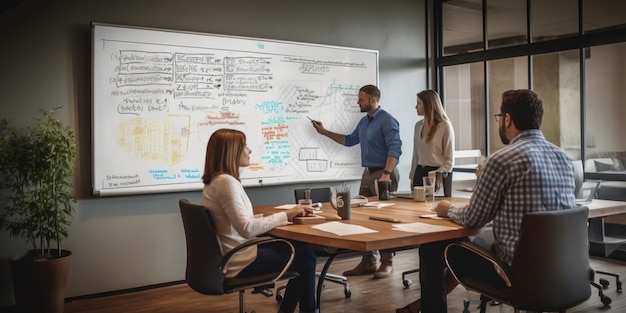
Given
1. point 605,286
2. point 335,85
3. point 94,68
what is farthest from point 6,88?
point 605,286

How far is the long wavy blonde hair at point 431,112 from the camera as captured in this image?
486 cm

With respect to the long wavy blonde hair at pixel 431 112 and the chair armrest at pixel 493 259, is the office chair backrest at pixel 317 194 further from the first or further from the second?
the chair armrest at pixel 493 259

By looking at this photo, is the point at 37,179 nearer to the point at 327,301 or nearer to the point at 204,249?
the point at 204,249

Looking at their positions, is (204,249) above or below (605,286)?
above

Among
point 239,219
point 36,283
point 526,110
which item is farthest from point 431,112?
point 36,283

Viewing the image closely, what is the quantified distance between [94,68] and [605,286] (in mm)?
4071

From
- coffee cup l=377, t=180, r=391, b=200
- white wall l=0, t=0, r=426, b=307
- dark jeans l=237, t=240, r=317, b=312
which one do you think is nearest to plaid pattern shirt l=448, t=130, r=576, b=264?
dark jeans l=237, t=240, r=317, b=312

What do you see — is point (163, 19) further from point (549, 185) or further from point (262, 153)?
point (549, 185)

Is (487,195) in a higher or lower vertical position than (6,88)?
lower

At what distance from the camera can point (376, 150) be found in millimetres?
5137

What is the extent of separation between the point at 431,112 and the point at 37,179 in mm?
2996

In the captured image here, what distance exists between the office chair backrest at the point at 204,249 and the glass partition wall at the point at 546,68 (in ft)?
13.2

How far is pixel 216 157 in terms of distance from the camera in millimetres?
2967

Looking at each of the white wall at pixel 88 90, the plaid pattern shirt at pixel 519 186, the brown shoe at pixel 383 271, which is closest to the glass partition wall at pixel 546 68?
the white wall at pixel 88 90
